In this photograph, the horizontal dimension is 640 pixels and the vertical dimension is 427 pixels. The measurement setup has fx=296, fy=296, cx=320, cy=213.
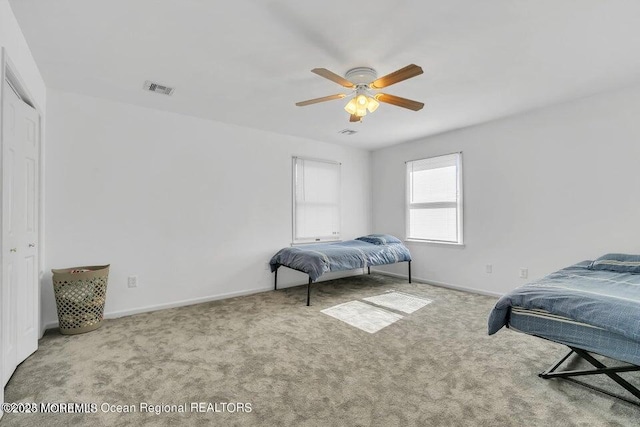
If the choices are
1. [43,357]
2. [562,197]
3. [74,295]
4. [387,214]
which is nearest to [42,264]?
[74,295]

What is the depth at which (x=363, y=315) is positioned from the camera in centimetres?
329

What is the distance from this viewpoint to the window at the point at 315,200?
4.74 m

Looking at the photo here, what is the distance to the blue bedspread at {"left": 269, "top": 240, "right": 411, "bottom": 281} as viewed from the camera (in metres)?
3.70

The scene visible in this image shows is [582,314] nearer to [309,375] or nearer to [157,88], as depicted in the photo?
[309,375]

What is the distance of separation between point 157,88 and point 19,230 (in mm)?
1689

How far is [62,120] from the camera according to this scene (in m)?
3.03

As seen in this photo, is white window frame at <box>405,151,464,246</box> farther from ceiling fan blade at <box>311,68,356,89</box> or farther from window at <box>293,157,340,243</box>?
ceiling fan blade at <box>311,68,356,89</box>

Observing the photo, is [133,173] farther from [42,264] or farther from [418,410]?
[418,410]

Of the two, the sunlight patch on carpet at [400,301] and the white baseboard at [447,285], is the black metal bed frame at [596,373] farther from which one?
the white baseboard at [447,285]

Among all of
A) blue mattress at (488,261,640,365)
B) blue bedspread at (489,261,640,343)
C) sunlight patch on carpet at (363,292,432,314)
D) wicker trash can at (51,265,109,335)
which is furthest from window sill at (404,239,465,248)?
wicker trash can at (51,265,109,335)

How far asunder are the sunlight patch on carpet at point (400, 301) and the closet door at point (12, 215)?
3.30 m

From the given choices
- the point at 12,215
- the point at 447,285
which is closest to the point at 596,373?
the point at 447,285

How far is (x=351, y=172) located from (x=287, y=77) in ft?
9.63

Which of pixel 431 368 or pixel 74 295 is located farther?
pixel 74 295
